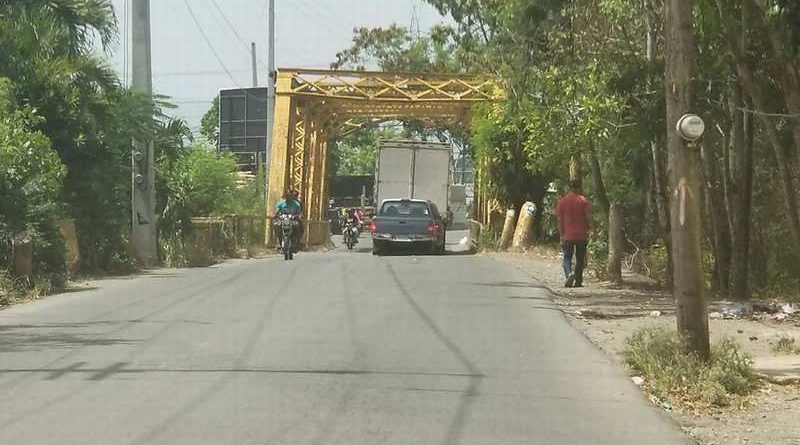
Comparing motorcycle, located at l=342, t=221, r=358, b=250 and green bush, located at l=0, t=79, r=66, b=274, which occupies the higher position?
green bush, located at l=0, t=79, r=66, b=274

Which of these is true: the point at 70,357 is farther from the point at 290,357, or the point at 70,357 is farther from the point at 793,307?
the point at 793,307

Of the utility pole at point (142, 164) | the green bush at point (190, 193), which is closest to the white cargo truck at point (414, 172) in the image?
the green bush at point (190, 193)

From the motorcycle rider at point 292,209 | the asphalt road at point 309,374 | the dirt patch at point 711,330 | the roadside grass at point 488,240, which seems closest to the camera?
the asphalt road at point 309,374

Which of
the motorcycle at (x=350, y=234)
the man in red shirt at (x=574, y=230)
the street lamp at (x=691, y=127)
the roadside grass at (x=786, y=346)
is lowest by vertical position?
the motorcycle at (x=350, y=234)

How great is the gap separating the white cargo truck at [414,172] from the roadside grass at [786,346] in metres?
27.7

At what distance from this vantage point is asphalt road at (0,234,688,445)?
7.56 metres

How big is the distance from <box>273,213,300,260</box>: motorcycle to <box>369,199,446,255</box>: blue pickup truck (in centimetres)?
530

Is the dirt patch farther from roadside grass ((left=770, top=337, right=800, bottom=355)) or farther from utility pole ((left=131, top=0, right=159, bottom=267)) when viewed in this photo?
utility pole ((left=131, top=0, right=159, bottom=267))

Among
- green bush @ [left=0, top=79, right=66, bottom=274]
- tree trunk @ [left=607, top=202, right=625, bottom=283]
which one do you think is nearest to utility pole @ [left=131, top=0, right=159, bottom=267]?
green bush @ [left=0, top=79, right=66, bottom=274]

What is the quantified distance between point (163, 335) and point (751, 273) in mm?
11433

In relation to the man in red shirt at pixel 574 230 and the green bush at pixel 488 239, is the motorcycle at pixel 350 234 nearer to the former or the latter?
the green bush at pixel 488 239

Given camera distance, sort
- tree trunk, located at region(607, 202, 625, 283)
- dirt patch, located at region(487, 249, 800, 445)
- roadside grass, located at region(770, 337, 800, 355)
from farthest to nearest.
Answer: tree trunk, located at region(607, 202, 625, 283) < roadside grass, located at region(770, 337, 800, 355) < dirt patch, located at region(487, 249, 800, 445)

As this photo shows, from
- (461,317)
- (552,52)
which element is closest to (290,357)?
(461,317)

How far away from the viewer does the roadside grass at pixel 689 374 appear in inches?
350
